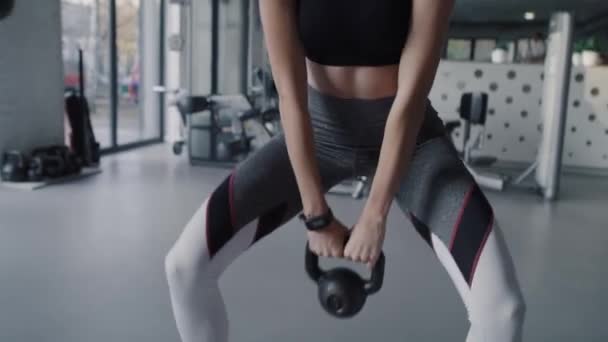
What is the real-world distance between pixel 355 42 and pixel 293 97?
0.15 metres

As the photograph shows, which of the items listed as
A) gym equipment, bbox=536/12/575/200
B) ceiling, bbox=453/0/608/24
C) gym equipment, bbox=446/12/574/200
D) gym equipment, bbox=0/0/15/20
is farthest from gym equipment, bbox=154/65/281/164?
ceiling, bbox=453/0/608/24

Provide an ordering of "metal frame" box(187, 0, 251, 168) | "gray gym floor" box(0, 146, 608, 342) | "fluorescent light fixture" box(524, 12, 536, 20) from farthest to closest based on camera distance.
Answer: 1. "fluorescent light fixture" box(524, 12, 536, 20)
2. "metal frame" box(187, 0, 251, 168)
3. "gray gym floor" box(0, 146, 608, 342)

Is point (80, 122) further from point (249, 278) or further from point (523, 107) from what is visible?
point (523, 107)

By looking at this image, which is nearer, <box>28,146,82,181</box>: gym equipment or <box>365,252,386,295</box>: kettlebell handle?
<box>365,252,386,295</box>: kettlebell handle

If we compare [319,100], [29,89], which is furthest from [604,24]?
[319,100]

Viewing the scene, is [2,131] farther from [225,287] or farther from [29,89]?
[225,287]

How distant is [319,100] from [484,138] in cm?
488

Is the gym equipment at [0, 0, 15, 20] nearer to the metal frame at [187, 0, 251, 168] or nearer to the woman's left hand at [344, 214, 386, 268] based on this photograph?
the metal frame at [187, 0, 251, 168]

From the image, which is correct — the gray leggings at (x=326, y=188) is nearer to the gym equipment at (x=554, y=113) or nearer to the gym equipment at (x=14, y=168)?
the gym equipment at (x=554, y=113)

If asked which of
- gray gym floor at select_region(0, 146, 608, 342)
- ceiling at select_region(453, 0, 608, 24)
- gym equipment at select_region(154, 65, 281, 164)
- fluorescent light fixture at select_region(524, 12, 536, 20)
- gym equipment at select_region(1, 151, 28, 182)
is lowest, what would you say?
gray gym floor at select_region(0, 146, 608, 342)

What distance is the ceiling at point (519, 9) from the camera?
6.62 m

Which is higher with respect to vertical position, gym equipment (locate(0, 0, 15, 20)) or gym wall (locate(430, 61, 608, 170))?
gym equipment (locate(0, 0, 15, 20))

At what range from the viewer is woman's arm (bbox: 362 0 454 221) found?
971 mm

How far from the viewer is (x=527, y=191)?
4.32m
